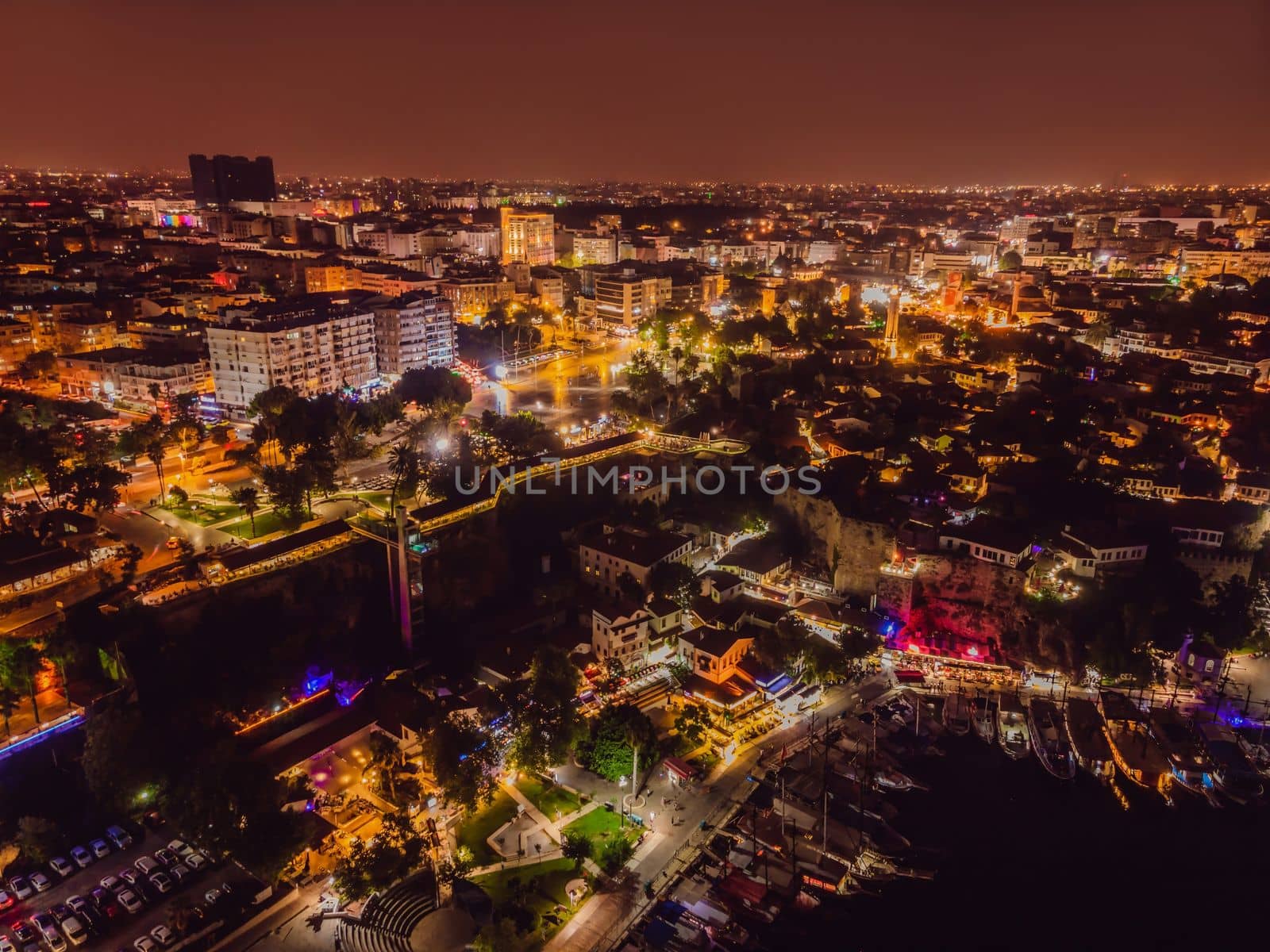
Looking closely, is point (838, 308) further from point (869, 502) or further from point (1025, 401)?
point (869, 502)

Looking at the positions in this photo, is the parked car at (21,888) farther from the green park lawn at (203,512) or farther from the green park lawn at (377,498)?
the green park lawn at (377,498)

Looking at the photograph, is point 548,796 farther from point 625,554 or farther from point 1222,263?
point 1222,263

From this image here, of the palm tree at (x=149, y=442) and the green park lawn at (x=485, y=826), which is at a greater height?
the palm tree at (x=149, y=442)

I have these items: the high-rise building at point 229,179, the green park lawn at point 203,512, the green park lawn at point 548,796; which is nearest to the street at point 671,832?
the green park lawn at point 548,796

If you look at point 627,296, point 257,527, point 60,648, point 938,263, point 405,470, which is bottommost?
point 60,648

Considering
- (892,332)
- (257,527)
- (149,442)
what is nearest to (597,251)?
(892,332)

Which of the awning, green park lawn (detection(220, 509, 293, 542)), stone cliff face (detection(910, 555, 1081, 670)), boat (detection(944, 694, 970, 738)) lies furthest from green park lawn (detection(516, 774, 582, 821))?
stone cliff face (detection(910, 555, 1081, 670))

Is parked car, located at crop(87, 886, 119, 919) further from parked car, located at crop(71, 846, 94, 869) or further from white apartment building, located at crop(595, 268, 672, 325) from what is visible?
white apartment building, located at crop(595, 268, 672, 325)

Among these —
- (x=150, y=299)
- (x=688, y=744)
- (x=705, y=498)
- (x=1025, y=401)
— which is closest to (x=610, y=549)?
(x=705, y=498)
